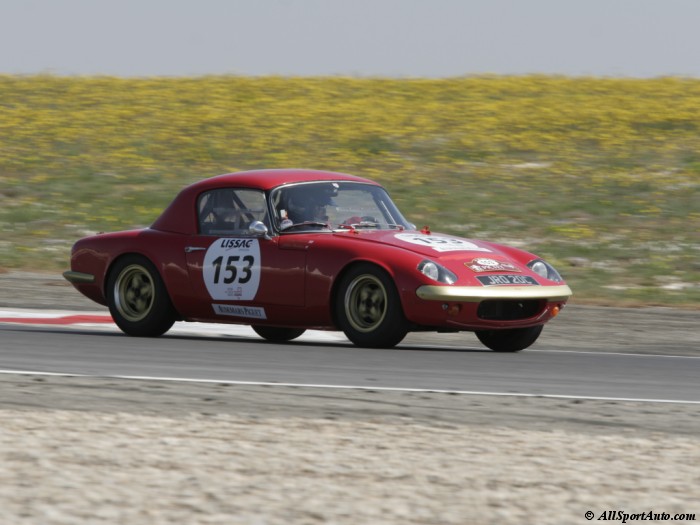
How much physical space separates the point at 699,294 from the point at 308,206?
22.8ft

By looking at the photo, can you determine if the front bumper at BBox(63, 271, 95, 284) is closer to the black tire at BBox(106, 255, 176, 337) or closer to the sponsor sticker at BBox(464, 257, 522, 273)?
the black tire at BBox(106, 255, 176, 337)

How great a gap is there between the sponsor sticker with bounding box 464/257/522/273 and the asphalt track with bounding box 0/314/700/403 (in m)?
0.64

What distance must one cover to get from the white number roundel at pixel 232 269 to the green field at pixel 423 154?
5.82 meters

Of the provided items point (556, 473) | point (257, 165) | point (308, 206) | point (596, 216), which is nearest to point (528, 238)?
point (596, 216)

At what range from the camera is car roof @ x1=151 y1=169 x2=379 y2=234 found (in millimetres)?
10758

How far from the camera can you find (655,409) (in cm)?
750

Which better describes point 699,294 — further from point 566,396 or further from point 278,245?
point 566,396

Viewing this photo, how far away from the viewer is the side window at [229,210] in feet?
35.1

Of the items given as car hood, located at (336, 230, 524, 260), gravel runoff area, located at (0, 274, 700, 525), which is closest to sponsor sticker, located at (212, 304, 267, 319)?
car hood, located at (336, 230, 524, 260)

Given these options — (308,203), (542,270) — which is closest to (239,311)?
(308,203)

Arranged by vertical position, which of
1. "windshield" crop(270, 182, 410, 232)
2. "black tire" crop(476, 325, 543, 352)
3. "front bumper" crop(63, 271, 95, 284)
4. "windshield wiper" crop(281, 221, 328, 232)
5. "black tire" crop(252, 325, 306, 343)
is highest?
"windshield" crop(270, 182, 410, 232)

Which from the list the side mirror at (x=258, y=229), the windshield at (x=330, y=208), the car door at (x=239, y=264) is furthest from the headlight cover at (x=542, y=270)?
the side mirror at (x=258, y=229)

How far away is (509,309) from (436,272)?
0.74 m

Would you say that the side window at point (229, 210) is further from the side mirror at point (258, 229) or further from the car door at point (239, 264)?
the side mirror at point (258, 229)
